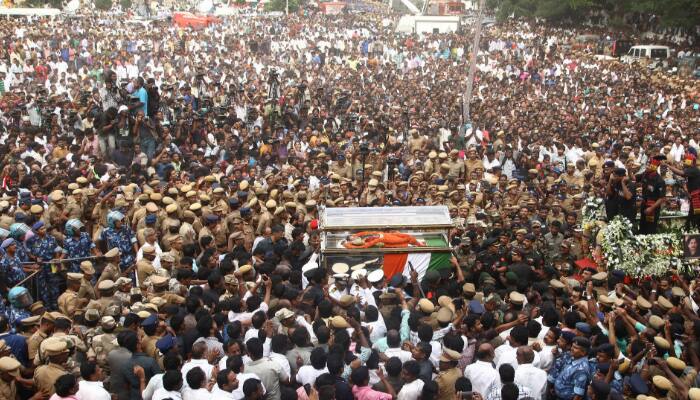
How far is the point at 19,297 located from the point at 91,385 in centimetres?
175

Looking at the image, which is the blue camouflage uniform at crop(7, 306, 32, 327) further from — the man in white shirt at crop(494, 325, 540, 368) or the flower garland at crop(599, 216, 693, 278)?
the flower garland at crop(599, 216, 693, 278)

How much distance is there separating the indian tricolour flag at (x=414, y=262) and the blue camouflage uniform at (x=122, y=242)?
314 cm

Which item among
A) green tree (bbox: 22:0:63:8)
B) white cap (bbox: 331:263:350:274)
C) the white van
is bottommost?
white cap (bbox: 331:263:350:274)

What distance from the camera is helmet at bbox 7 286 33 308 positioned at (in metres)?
6.09

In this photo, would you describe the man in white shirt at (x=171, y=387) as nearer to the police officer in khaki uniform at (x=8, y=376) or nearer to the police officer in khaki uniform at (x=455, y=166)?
the police officer in khaki uniform at (x=8, y=376)

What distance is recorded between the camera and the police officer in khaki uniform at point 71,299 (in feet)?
21.1

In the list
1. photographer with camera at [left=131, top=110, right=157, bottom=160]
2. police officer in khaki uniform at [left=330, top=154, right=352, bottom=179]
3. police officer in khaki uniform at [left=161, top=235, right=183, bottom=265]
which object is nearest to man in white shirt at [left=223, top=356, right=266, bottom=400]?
police officer in khaki uniform at [left=161, top=235, right=183, bottom=265]

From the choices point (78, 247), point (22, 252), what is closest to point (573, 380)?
point (78, 247)

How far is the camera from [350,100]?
56.2 feet

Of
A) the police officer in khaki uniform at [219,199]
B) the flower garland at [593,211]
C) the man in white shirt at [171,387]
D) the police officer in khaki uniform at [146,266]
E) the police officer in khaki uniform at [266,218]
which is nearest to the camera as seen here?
the man in white shirt at [171,387]

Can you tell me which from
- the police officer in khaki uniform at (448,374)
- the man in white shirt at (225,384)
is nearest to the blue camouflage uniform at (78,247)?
the man in white shirt at (225,384)

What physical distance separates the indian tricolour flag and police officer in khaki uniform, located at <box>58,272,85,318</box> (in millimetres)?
3369

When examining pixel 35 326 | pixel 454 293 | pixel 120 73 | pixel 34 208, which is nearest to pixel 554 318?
pixel 454 293

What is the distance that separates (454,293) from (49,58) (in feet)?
57.6
